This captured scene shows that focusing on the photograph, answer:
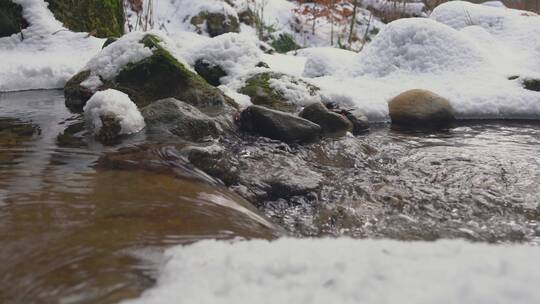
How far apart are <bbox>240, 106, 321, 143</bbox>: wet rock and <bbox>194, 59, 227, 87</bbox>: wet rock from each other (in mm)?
2077

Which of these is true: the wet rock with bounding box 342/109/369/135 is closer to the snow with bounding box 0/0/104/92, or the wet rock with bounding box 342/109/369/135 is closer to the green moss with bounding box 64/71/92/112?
the green moss with bounding box 64/71/92/112

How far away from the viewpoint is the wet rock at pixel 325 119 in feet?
14.3

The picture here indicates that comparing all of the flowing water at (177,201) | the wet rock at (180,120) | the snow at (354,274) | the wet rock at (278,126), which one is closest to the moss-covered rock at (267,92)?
the wet rock at (278,126)

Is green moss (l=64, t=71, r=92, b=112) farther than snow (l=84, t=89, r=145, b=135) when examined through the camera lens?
Yes

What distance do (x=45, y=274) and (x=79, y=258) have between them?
0.37 feet

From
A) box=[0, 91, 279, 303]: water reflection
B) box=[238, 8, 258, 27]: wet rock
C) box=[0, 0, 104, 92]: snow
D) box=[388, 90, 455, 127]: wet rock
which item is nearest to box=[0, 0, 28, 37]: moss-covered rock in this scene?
box=[0, 0, 104, 92]: snow

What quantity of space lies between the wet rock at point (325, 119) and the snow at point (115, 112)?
172cm

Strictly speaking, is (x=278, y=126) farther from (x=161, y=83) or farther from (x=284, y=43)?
(x=284, y=43)

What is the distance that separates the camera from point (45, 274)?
141 cm

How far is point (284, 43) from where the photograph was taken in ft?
44.1

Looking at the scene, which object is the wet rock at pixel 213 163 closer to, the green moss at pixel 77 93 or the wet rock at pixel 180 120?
the wet rock at pixel 180 120

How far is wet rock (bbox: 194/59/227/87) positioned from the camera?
5.98 metres

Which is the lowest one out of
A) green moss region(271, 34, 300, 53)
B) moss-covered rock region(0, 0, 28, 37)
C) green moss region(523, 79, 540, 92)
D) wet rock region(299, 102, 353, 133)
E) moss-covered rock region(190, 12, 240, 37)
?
green moss region(271, 34, 300, 53)

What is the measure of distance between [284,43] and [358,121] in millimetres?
9158
